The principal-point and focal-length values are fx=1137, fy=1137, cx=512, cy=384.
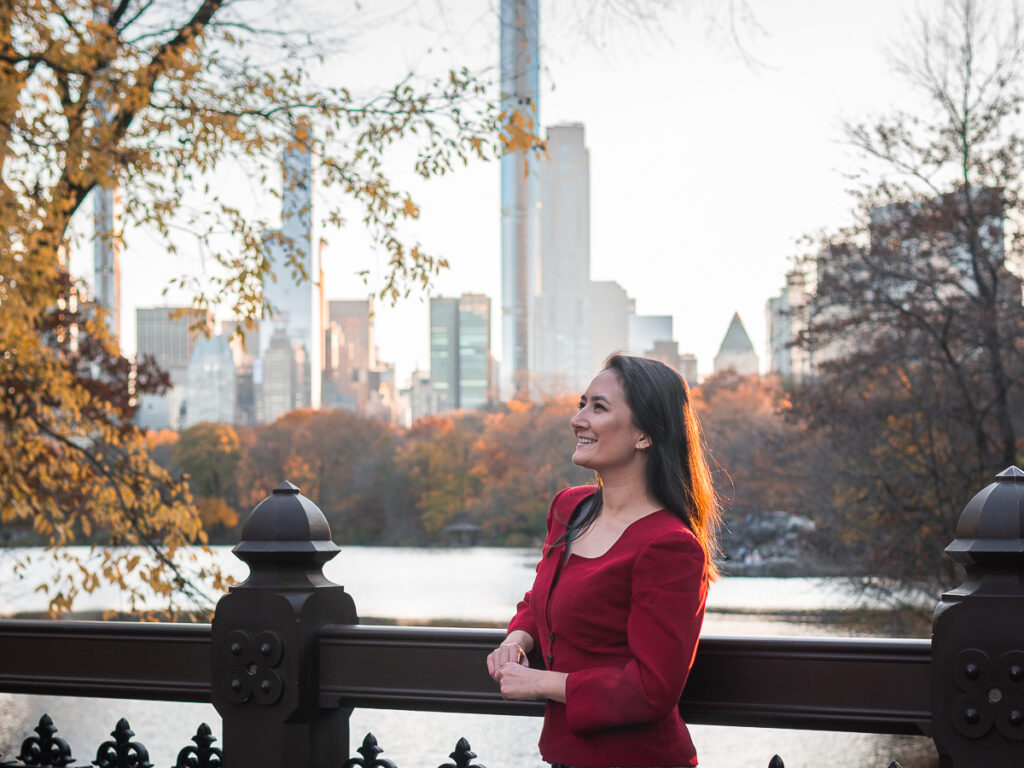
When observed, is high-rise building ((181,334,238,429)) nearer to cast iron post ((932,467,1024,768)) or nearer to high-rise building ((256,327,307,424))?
high-rise building ((256,327,307,424))

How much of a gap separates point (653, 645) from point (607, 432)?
0.44m

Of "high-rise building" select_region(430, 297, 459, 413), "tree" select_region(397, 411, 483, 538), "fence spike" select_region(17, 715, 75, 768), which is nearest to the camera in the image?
"fence spike" select_region(17, 715, 75, 768)

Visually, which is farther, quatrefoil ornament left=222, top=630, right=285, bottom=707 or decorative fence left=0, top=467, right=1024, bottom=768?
quatrefoil ornament left=222, top=630, right=285, bottom=707

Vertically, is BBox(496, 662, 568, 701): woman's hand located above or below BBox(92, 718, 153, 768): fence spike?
above

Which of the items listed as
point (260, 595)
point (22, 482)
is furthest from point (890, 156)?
point (260, 595)

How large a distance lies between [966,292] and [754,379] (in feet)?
151

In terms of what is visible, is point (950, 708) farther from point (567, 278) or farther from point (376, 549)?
point (567, 278)

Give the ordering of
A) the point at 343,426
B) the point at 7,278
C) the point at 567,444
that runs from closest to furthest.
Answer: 1. the point at 7,278
2. the point at 567,444
3. the point at 343,426

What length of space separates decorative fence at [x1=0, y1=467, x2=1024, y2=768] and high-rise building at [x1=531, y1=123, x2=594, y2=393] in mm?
145605

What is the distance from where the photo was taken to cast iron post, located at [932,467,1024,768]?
6.84ft

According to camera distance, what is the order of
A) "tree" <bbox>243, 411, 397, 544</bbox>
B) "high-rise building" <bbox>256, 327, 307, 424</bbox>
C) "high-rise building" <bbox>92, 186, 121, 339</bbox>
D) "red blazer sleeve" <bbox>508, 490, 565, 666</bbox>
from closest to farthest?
"red blazer sleeve" <bbox>508, 490, 565, 666</bbox> → "high-rise building" <bbox>92, 186, 121, 339</bbox> → "tree" <bbox>243, 411, 397, 544</bbox> → "high-rise building" <bbox>256, 327, 307, 424</bbox>

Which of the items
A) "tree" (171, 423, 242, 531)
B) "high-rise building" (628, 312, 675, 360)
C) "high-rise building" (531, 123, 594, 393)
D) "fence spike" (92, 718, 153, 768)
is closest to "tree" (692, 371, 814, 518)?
"fence spike" (92, 718, 153, 768)

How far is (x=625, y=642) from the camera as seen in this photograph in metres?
2.13

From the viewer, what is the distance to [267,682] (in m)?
2.65
